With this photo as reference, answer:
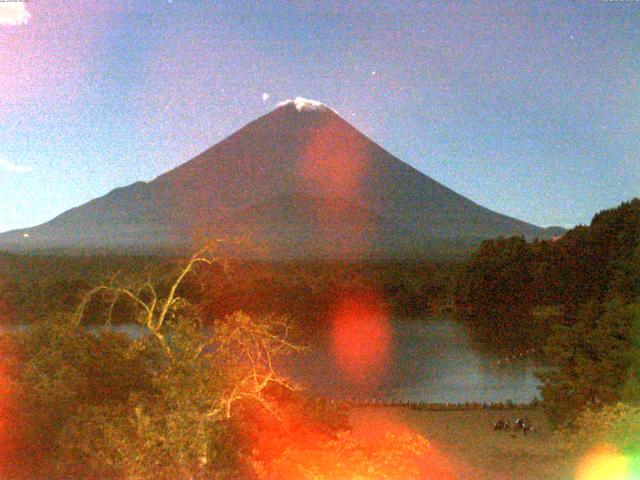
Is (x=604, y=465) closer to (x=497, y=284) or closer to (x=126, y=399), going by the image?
(x=126, y=399)

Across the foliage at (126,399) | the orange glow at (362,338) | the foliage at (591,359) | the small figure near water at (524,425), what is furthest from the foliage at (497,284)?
the foliage at (126,399)

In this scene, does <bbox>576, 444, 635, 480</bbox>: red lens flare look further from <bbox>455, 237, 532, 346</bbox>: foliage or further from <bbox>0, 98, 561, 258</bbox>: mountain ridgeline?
<bbox>0, 98, 561, 258</bbox>: mountain ridgeline

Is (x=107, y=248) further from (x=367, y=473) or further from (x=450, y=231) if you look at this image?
(x=367, y=473)

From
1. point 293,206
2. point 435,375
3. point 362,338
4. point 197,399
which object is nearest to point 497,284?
point 362,338

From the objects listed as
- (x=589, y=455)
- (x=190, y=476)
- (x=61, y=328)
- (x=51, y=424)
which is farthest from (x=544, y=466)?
(x=61, y=328)

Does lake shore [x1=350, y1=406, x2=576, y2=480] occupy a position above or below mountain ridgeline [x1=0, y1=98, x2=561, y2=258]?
below

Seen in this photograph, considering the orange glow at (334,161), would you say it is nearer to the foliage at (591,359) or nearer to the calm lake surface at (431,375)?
the calm lake surface at (431,375)

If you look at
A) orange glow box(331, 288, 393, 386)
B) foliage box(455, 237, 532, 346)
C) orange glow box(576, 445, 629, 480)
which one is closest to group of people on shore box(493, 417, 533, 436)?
orange glow box(576, 445, 629, 480)
